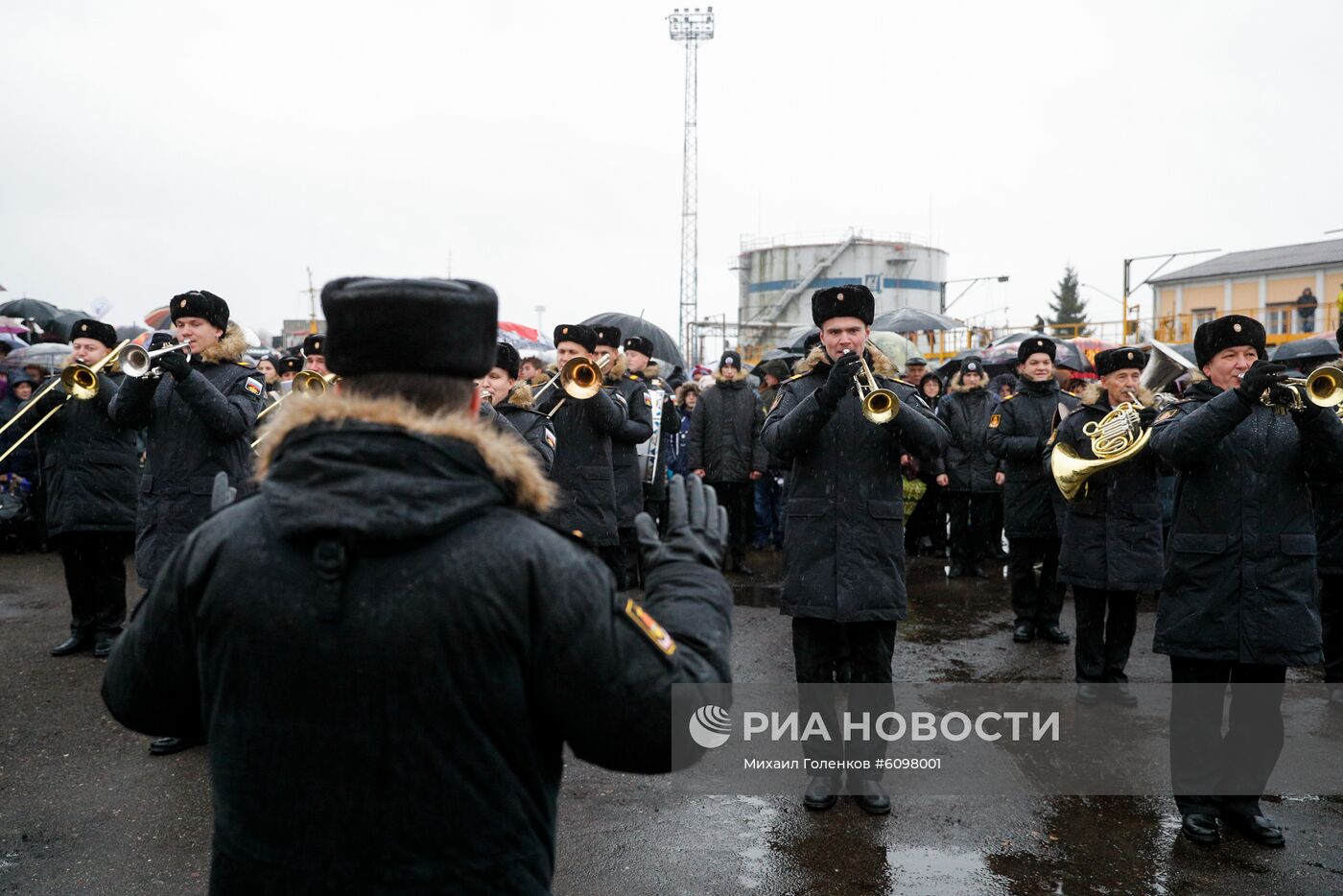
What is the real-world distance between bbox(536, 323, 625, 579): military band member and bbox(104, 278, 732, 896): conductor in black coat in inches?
218

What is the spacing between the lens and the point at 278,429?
1676 millimetres

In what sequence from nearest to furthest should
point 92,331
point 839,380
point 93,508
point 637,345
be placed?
point 839,380 < point 92,331 < point 93,508 < point 637,345

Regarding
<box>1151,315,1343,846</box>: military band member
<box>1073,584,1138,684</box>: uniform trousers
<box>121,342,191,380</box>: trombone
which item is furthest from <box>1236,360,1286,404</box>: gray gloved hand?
<box>121,342,191,380</box>: trombone

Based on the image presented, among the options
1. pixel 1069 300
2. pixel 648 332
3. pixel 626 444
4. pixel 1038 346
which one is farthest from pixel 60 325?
pixel 1069 300

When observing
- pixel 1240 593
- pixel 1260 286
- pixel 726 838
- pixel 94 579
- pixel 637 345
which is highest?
pixel 1260 286

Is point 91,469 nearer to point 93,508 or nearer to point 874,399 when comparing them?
point 93,508

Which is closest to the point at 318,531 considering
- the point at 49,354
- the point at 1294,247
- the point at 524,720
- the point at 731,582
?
the point at 524,720

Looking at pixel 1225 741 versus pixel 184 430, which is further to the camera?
pixel 184 430

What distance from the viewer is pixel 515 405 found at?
6383mm

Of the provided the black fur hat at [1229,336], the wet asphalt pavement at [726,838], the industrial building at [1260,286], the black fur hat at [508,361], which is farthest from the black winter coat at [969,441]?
the industrial building at [1260,286]

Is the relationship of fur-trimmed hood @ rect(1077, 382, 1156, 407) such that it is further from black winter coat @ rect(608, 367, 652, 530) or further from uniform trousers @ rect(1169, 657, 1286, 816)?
black winter coat @ rect(608, 367, 652, 530)

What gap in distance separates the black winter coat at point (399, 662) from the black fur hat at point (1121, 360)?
17.2ft

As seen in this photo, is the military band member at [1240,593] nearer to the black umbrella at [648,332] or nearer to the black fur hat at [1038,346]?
the black fur hat at [1038,346]

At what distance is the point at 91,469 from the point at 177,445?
2.03m
